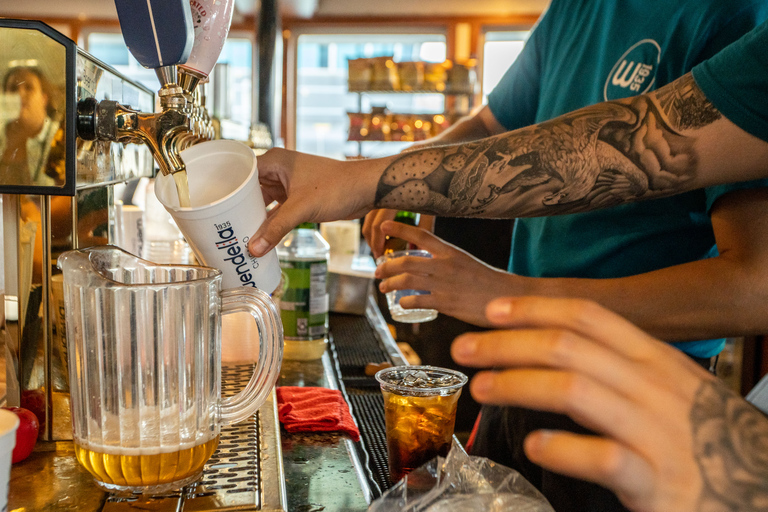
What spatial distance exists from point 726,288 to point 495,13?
5.99 metres

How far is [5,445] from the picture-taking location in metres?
0.45

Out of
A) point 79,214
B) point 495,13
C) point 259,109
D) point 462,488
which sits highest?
point 495,13

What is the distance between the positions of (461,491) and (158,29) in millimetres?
543

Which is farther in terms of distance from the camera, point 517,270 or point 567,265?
point 517,270

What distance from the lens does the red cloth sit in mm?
834

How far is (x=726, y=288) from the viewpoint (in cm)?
89

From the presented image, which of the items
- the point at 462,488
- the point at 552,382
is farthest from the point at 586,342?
Answer: the point at 462,488

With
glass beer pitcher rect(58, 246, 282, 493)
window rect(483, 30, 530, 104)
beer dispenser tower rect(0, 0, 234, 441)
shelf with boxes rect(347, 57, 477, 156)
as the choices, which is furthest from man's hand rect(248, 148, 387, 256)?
window rect(483, 30, 530, 104)

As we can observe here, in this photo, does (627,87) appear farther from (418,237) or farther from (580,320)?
(580,320)

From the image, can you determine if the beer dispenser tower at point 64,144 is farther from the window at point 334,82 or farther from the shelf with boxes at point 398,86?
the window at point 334,82

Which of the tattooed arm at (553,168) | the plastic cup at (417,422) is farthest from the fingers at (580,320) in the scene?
the tattooed arm at (553,168)

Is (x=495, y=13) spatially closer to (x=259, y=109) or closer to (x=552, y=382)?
(x=259, y=109)

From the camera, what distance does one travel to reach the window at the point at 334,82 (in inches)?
261

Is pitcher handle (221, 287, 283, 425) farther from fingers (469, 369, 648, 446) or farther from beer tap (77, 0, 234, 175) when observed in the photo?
fingers (469, 369, 648, 446)
